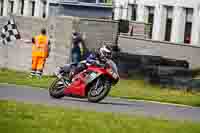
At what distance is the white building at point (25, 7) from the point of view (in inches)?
2308

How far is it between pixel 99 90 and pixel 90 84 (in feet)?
0.97

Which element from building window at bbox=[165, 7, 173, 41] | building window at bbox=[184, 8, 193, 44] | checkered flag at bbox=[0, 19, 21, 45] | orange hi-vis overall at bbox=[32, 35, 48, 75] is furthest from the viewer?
building window at bbox=[165, 7, 173, 41]

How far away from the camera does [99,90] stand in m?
18.2

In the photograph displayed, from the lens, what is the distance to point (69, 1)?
5094cm

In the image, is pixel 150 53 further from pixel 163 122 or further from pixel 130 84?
pixel 163 122

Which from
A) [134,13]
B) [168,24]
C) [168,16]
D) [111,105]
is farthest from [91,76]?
[134,13]

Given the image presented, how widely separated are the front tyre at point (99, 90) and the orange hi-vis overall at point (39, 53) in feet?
31.0

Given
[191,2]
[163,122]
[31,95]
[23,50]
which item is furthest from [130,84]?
[191,2]

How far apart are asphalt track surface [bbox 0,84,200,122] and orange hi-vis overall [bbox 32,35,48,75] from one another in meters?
7.01

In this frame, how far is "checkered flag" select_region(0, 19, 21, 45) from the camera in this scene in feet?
105

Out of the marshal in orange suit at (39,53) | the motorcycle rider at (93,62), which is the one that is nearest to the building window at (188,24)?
the marshal in orange suit at (39,53)

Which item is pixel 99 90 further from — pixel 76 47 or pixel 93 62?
pixel 76 47

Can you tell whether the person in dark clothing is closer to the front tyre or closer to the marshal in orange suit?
the marshal in orange suit

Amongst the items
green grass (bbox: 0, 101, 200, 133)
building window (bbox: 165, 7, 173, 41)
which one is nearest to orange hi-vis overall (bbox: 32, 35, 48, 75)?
green grass (bbox: 0, 101, 200, 133)
